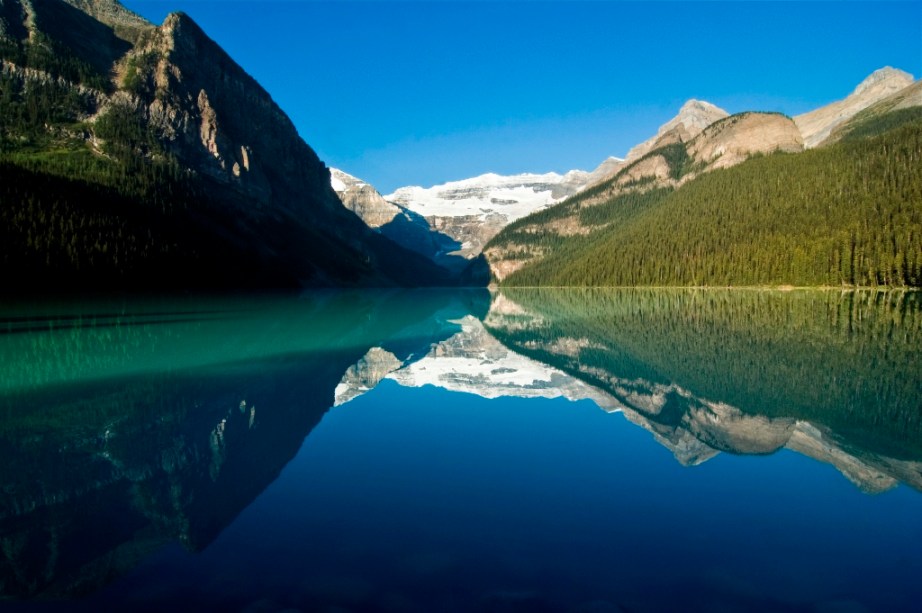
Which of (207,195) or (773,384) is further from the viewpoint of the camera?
(207,195)

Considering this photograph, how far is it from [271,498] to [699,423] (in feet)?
33.4

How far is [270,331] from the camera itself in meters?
39.0

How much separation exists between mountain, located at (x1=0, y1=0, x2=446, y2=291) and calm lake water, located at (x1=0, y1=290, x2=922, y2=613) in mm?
59121

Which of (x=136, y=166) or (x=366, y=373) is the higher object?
(x=136, y=166)

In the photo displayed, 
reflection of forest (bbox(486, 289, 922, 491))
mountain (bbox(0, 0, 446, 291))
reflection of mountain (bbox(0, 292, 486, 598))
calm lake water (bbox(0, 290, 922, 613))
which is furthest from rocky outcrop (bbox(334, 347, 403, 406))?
mountain (bbox(0, 0, 446, 291))

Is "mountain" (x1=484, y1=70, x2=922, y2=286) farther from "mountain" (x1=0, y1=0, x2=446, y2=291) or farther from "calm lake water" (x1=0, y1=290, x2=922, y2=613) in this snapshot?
"mountain" (x1=0, y1=0, x2=446, y2=291)

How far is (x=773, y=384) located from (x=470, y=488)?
12.4 m

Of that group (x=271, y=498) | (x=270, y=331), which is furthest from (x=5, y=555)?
(x=270, y=331)

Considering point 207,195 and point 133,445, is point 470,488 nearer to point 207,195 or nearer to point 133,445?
point 133,445

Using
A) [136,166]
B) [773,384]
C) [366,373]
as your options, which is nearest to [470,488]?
[773,384]

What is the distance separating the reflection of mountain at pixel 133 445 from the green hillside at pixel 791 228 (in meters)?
79.3

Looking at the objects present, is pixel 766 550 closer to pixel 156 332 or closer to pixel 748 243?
pixel 156 332

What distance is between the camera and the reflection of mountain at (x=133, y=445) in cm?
724

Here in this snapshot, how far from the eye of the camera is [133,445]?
11.6 m
